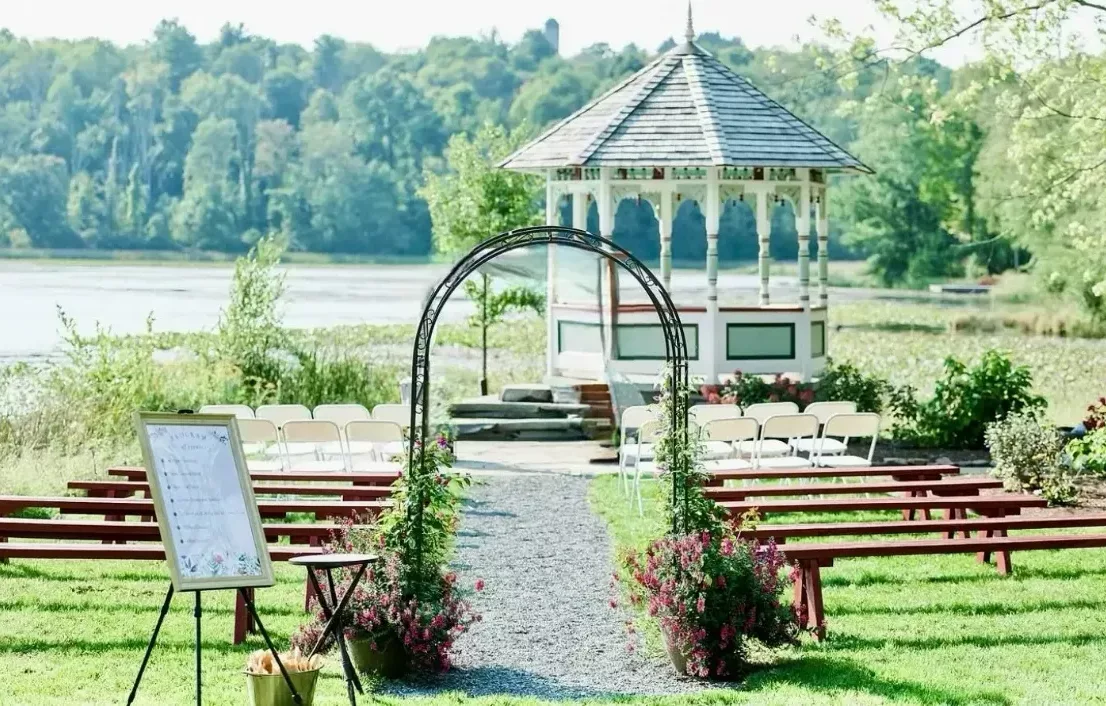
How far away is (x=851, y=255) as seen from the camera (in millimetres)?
69500

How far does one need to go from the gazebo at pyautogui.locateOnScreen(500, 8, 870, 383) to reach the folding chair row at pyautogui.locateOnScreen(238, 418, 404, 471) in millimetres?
4172

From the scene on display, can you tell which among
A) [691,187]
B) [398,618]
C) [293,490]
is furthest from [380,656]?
[691,187]

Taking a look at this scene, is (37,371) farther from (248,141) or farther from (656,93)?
(248,141)

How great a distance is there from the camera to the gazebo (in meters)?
18.6

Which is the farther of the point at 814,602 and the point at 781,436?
the point at 781,436

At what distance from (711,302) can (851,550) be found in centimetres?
982

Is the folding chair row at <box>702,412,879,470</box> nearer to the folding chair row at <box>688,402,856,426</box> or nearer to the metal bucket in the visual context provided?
the folding chair row at <box>688,402,856,426</box>

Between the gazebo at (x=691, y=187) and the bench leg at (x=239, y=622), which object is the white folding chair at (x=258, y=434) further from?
the gazebo at (x=691, y=187)

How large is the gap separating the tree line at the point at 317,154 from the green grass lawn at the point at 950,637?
47.5m

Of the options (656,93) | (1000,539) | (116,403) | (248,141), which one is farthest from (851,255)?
(1000,539)

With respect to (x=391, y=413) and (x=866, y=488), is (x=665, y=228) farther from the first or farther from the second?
(x=866, y=488)

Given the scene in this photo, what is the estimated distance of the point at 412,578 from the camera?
7.95m

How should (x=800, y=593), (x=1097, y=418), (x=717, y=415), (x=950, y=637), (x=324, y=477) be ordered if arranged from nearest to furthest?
(x=950, y=637), (x=800, y=593), (x=324, y=477), (x=717, y=415), (x=1097, y=418)

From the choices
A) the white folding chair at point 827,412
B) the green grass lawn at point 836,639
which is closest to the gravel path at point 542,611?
the green grass lawn at point 836,639
